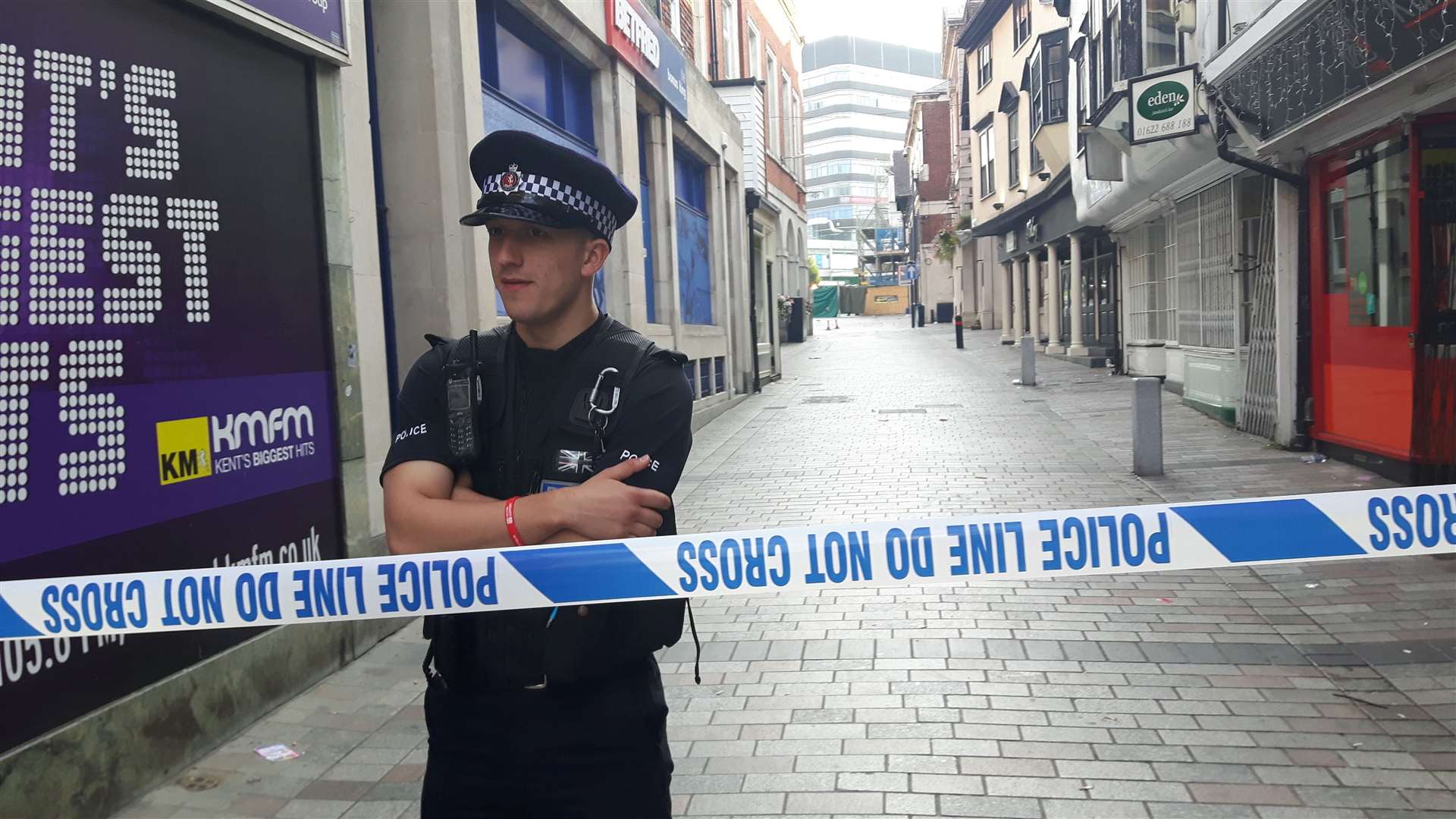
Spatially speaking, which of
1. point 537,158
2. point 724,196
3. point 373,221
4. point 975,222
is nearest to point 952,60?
point 975,222

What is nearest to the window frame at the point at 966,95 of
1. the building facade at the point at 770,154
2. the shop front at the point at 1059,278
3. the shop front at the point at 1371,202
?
the shop front at the point at 1059,278

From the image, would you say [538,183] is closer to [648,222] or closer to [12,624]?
[12,624]

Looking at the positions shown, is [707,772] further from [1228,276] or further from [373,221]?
[1228,276]

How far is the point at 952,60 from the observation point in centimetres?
5172

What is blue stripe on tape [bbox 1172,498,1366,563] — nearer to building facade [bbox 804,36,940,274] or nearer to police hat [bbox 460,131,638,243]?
police hat [bbox 460,131,638,243]

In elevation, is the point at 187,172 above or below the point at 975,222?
below

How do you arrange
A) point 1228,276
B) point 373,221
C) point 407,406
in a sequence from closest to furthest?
point 407,406 < point 373,221 < point 1228,276

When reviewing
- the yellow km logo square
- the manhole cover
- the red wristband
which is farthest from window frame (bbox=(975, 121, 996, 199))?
the red wristband

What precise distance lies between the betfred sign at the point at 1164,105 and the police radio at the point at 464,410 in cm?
1154

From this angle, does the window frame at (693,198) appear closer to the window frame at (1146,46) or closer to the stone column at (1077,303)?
the window frame at (1146,46)

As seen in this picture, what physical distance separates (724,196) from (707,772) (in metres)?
15.4

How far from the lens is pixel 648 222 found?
14.0m

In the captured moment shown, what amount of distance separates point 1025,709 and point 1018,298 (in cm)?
2883

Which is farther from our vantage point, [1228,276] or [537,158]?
[1228,276]
